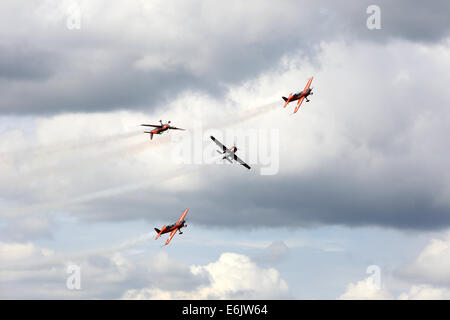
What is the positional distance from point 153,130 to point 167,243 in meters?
37.6
